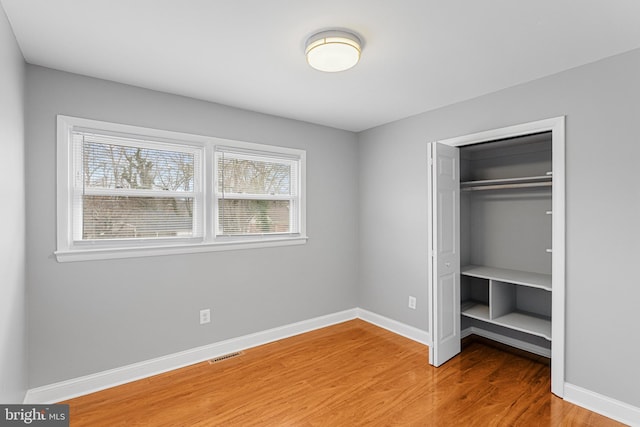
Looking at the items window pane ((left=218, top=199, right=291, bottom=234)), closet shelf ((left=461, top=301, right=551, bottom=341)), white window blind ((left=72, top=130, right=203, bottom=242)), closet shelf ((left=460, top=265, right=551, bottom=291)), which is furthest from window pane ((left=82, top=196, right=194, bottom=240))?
closet shelf ((left=461, top=301, right=551, bottom=341))

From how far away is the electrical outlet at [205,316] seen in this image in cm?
316

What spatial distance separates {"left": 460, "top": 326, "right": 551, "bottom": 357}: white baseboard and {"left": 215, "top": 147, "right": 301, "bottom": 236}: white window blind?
2.35m

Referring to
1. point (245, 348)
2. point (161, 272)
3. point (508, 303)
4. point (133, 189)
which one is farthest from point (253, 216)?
point (508, 303)

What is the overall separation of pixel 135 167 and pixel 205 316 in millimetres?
1536

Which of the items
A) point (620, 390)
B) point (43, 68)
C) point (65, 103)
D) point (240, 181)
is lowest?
point (620, 390)

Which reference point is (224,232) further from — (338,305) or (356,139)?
(356,139)

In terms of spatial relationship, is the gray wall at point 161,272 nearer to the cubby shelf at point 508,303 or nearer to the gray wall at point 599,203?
the cubby shelf at point 508,303

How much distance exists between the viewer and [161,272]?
9.63ft

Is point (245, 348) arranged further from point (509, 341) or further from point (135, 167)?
point (509, 341)

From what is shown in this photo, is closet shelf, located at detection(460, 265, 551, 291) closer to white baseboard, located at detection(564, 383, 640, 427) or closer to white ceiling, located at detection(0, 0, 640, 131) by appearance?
white baseboard, located at detection(564, 383, 640, 427)

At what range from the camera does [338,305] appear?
4.26 m

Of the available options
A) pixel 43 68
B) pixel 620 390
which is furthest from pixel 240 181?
pixel 620 390

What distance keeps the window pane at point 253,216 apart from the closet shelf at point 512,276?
2.08 metres

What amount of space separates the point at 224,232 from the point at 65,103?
167 cm
